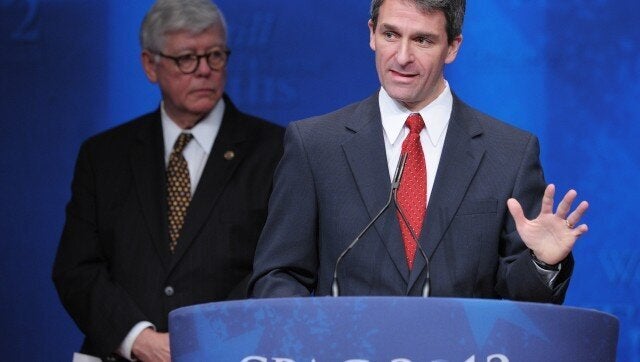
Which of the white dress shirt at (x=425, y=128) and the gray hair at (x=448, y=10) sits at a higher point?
the gray hair at (x=448, y=10)

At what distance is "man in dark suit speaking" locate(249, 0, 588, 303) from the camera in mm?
2838

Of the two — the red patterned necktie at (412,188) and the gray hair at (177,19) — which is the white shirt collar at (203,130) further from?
the red patterned necktie at (412,188)

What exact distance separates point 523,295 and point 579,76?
1.53 m

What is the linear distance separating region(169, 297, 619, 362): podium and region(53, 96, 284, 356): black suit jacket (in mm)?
1443

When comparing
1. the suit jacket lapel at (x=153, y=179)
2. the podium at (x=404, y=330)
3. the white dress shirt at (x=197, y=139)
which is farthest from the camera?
the white dress shirt at (x=197, y=139)

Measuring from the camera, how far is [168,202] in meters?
3.86

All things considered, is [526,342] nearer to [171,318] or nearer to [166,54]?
[171,318]

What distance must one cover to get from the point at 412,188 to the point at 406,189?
0.04ft

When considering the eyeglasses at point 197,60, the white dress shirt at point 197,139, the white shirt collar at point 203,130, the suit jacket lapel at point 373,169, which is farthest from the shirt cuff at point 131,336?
the suit jacket lapel at point 373,169

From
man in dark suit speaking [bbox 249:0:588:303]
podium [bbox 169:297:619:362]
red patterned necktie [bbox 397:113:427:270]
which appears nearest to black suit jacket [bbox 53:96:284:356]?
man in dark suit speaking [bbox 249:0:588:303]

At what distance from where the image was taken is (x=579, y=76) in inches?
161

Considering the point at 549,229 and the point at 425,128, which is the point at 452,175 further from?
the point at 549,229

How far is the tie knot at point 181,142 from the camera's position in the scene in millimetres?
3949

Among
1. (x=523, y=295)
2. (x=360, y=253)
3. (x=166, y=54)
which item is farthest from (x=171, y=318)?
(x=166, y=54)
